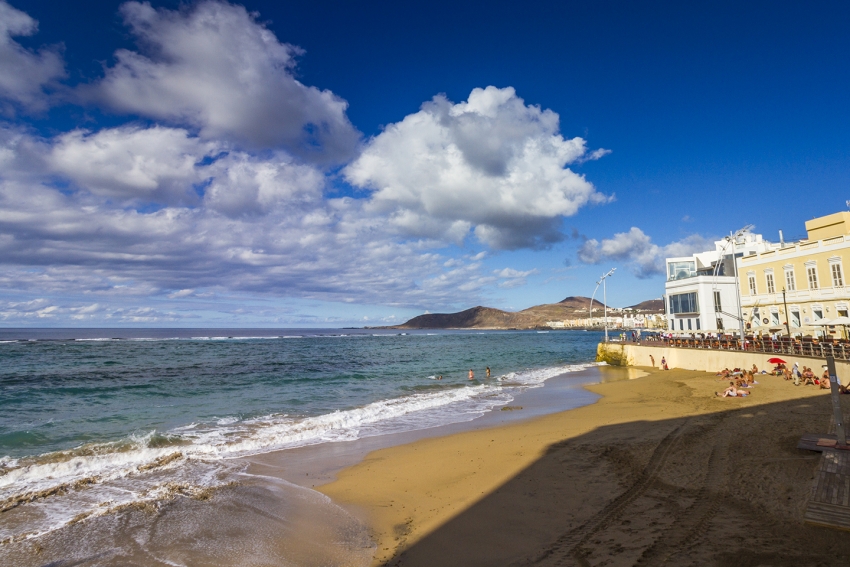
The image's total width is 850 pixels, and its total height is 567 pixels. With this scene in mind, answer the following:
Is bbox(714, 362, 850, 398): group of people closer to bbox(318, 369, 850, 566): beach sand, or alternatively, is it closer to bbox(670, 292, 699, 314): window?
bbox(318, 369, 850, 566): beach sand

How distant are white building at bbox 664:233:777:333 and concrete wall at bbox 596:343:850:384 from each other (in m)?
5.19

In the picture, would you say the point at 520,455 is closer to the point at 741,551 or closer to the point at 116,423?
the point at 741,551

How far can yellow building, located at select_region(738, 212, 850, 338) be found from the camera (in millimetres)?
25484

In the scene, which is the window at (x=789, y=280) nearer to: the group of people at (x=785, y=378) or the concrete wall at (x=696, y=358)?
the concrete wall at (x=696, y=358)

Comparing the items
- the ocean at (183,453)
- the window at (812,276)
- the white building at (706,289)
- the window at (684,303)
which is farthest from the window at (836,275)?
the ocean at (183,453)

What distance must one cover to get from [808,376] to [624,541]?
18231mm

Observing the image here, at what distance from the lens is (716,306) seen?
36.6 metres

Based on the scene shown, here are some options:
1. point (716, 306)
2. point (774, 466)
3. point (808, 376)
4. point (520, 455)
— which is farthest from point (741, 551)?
point (716, 306)

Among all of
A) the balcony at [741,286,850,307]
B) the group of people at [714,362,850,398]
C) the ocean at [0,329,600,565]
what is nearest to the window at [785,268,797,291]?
the balcony at [741,286,850,307]

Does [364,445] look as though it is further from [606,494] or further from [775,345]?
[775,345]

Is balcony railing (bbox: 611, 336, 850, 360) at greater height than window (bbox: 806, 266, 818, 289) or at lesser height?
lesser

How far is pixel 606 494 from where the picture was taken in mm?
7750

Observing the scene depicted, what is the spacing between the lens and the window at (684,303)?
37.7 metres

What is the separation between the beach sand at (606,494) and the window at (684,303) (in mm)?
25438
